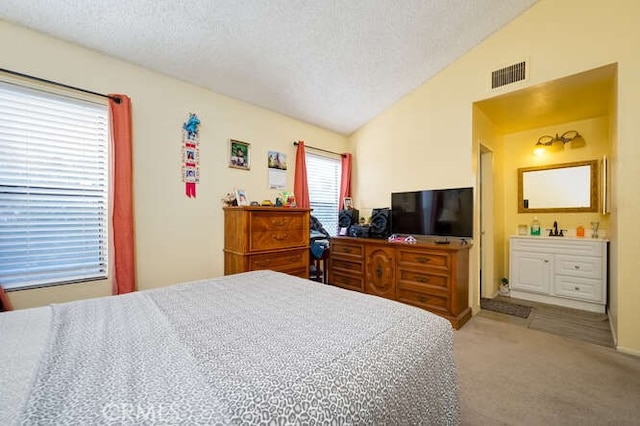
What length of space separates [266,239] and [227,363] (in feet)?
6.56

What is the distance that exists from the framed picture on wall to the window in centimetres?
100

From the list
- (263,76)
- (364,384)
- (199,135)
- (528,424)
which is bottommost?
(528,424)

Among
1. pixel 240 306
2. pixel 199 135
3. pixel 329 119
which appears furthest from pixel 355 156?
pixel 240 306

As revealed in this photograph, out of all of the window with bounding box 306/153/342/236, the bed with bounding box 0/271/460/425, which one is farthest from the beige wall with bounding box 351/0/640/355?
the bed with bounding box 0/271/460/425

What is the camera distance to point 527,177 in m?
3.86

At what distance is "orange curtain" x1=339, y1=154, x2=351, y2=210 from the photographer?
4203mm

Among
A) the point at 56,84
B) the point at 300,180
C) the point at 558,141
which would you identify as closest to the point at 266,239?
the point at 300,180

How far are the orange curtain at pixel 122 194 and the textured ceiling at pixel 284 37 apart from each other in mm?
501

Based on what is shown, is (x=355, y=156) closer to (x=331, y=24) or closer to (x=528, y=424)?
(x=331, y=24)

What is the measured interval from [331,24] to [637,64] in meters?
2.48

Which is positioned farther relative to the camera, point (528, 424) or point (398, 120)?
point (398, 120)

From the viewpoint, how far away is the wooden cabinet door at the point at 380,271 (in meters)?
3.12

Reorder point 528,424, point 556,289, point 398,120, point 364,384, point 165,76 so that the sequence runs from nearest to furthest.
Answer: point 364,384 < point 528,424 < point 165,76 < point 556,289 < point 398,120

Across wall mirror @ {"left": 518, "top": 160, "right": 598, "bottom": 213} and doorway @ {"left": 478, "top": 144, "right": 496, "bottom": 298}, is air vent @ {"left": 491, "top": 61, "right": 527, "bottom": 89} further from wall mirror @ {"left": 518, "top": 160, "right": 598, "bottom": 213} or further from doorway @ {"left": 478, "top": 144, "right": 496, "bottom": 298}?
wall mirror @ {"left": 518, "top": 160, "right": 598, "bottom": 213}
